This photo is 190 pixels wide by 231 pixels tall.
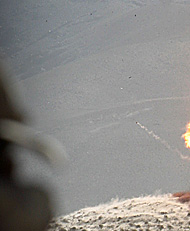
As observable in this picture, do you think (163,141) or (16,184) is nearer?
(16,184)

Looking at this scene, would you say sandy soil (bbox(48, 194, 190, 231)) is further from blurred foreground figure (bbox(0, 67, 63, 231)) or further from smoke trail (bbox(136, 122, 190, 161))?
blurred foreground figure (bbox(0, 67, 63, 231))

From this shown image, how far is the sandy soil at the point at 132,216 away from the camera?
2.26m

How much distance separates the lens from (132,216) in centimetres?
238

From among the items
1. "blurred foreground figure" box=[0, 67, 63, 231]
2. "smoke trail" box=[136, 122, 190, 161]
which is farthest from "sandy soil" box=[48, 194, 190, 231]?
"blurred foreground figure" box=[0, 67, 63, 231]

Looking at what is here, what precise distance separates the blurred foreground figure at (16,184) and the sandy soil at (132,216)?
2.59 ft

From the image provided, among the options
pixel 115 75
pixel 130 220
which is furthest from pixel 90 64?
pixel 130 220

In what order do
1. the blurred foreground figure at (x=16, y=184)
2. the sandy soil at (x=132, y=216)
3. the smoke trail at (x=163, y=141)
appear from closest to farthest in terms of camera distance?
the blurred foreground figure at (x=16, y=184) < the sandy soil at (x=132, y=216) < the smoke trail at (x=163, y=141)

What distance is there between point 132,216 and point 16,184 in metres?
1.17

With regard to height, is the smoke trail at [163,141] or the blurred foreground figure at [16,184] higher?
the smoke trail at [163,141]

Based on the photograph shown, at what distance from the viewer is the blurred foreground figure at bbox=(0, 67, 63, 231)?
121cm

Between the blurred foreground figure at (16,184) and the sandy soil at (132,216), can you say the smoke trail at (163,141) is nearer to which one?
the sandy soil at (132,216)

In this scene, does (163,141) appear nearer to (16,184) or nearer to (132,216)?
(132,216)

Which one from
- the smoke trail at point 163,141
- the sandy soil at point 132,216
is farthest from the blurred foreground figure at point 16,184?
the smoke trail at point 163,141

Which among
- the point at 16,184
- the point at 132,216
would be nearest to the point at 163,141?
the point at 132,216
